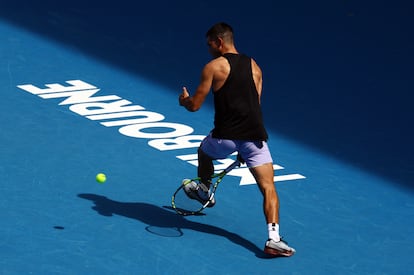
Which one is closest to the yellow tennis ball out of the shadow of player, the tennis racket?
the shadow of player

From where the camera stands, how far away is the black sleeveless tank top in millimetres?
11109

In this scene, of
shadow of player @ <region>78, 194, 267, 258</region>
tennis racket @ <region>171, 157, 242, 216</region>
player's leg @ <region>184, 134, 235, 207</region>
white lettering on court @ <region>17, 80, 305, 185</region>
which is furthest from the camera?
white lettering on court @ <region>17, 80, 305, 185</region>

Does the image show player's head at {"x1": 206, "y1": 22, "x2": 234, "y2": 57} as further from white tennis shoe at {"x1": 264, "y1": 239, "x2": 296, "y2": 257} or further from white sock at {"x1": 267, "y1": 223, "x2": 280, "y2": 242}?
white tennis shoe at {"x1": 264, "y1": 239, "x2": 296, "y2": 257}

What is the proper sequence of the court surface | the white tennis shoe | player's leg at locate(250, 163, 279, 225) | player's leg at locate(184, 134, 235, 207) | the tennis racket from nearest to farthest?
1. the white tennis shoe
2. player's leg at locate(250, 163, 279, 225)
3. the court surface
4. player's leg at locate(184, 134, 235, 207)
5. the tennis racket

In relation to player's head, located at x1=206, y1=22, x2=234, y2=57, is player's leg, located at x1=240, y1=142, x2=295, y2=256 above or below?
below

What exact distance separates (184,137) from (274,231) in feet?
11.5

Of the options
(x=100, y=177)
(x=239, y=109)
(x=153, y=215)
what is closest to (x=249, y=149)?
(x=239, y=109)

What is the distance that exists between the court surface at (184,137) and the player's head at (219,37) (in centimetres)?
183

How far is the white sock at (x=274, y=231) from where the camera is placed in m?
11.0

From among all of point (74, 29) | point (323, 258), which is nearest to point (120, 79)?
point (74, 29)

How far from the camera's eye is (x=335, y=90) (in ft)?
53.8

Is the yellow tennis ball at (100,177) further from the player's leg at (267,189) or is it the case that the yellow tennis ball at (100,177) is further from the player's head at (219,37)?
the player's head at (219,37)

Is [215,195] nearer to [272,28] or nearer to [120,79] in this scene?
[120,79]

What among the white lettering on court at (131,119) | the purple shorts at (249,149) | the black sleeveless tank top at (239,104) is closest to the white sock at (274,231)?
the purple shorts at (249,149)
